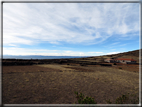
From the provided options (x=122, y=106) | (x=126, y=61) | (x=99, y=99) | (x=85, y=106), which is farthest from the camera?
(x=126, y=61)

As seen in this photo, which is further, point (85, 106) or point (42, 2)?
point (42, 2)

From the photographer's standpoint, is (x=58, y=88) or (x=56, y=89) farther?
(x=58, y=88)

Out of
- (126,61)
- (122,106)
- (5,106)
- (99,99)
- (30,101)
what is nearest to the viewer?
(5,106)

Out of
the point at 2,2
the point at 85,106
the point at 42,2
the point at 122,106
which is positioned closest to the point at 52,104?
the point at 85,106

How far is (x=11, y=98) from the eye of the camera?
624 centimetres

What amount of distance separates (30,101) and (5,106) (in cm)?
157

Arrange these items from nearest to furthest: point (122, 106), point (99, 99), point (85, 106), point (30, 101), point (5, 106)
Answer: point (85, 106) < point (5, 106) < point (122, 106) < point (30, 101) < point (99, 99)

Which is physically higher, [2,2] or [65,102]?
[2,2]

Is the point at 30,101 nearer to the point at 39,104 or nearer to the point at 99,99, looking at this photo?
the point at 39,104

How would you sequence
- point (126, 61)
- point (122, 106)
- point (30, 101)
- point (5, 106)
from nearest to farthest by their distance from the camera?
point (5, 106), point (122, 106), point (30, 101), point (126, 61)

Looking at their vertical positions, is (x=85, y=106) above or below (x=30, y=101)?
above

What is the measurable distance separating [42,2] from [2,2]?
2629mm

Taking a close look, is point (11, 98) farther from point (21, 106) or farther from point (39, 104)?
point (39, 104)

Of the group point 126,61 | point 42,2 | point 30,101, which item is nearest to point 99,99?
point 30,101
